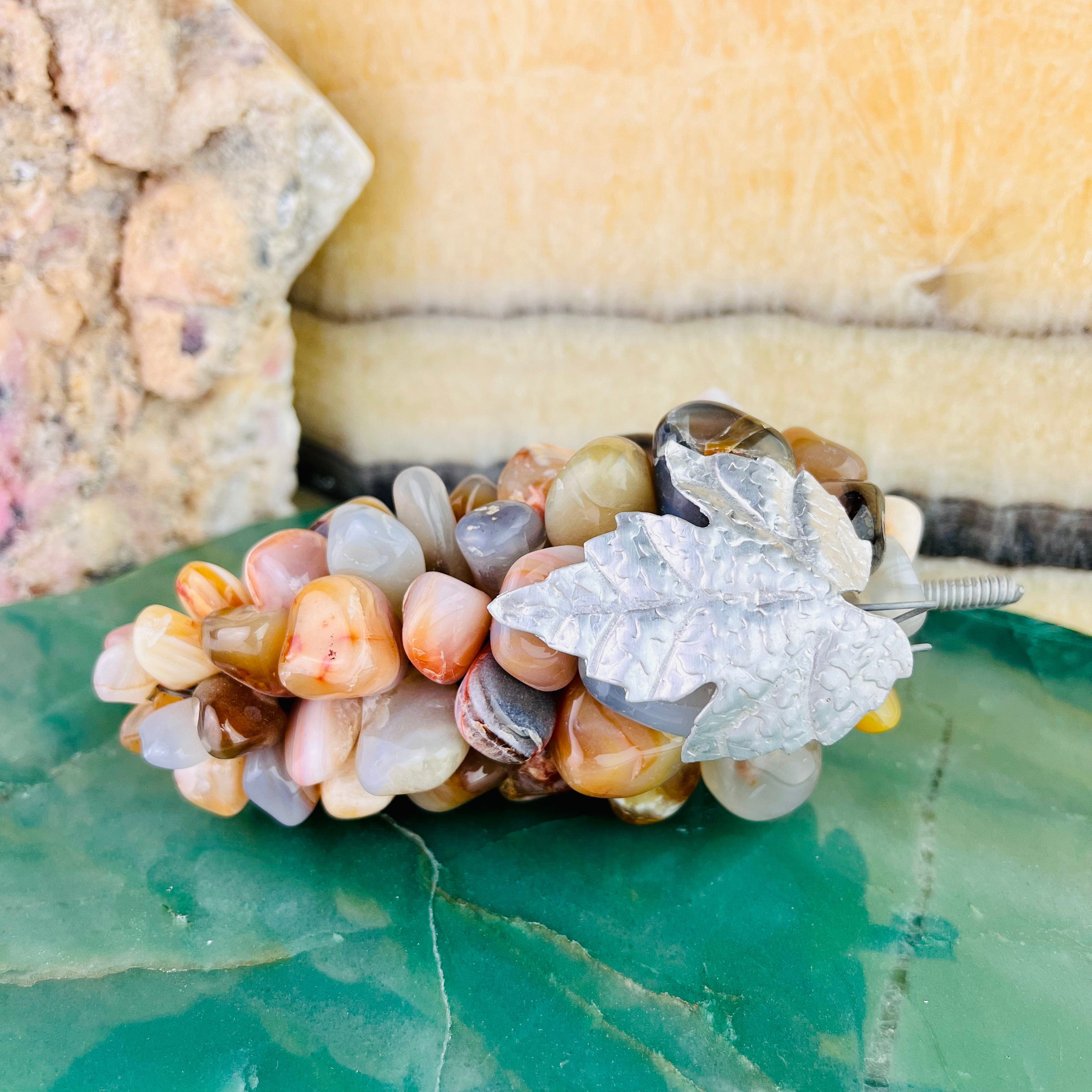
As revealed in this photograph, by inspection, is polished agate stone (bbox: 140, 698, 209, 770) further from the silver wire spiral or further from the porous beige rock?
the silver wire spiral

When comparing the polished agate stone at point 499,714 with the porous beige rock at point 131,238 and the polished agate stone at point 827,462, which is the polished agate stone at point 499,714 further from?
the porous beige rock at point 131,238

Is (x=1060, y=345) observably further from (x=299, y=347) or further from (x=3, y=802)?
(x=3, y=802)

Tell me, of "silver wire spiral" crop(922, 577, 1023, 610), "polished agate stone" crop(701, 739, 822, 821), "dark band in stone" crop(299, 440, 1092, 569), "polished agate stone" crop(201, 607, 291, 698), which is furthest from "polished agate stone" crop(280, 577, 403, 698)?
"dark band in stone" crop(299, 440, 1092, 569)

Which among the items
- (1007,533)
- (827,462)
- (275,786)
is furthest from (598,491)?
(1007,533)

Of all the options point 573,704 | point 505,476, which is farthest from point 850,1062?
point 505,476

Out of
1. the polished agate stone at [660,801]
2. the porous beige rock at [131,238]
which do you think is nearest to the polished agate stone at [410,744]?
the polished agate stone at [660,801]
